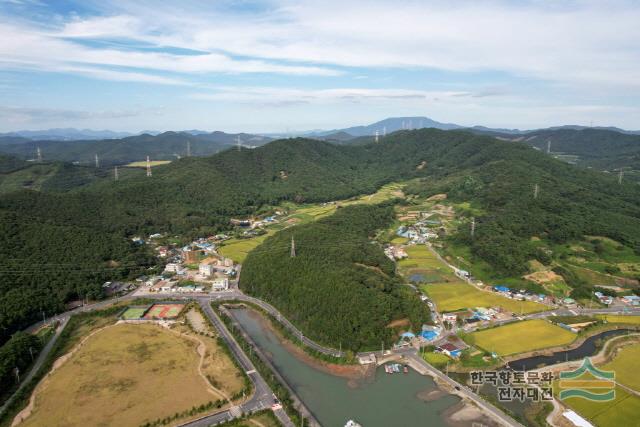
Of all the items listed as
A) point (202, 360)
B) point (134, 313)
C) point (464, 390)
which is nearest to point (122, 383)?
point (202, 360)

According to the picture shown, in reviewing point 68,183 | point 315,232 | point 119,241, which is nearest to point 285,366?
point 315,232

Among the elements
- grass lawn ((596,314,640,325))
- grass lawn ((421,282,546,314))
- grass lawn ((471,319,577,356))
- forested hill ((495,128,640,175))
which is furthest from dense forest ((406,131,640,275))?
forested hill ((495,128,640,175))

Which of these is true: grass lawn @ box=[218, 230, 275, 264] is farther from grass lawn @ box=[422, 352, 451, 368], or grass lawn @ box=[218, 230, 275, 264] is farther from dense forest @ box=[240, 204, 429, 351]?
grass lawn @ box=[422, 352, 451, 368]

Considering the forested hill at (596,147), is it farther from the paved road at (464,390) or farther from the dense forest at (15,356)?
the dense forest at (15,356)

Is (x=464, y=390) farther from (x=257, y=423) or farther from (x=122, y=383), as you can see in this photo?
(x=122, y=383)

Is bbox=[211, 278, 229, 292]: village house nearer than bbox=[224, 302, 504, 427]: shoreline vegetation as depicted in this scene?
No

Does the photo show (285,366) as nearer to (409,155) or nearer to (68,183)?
(68,183)
